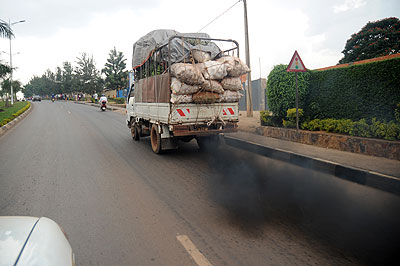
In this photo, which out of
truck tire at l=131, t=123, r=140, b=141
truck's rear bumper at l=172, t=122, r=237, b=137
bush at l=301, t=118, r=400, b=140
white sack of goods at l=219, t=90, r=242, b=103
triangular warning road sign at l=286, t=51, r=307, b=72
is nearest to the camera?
bush at l=301, t=118, r=400, b=140

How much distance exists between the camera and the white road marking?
9.68 ft

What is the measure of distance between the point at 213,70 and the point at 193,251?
4.98 metres

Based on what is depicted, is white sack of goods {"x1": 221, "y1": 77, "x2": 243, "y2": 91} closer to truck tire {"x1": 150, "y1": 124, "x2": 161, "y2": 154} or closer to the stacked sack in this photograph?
the stacked sack

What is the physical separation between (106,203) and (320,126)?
6578 mm

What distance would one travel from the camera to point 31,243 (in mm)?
1938

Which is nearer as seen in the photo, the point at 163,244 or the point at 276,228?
the point at 163,244

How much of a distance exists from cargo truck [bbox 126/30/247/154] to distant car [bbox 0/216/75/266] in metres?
5.13

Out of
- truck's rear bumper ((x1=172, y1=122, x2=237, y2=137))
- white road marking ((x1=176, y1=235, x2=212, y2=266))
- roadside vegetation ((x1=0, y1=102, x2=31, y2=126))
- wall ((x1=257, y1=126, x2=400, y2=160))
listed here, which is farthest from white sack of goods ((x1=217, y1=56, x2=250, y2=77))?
roadside vegetation ((x1=0, y1=102, x2=31, y2=126))

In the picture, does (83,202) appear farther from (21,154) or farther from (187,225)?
(21,154)

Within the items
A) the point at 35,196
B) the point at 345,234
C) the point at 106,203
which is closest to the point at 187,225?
the point at 106,203

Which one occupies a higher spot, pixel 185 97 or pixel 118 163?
pixel 185 97

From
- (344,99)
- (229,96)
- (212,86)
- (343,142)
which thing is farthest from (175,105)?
(344,99)

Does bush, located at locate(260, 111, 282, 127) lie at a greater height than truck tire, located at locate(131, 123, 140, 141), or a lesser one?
greater

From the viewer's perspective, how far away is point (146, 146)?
9.86 m
